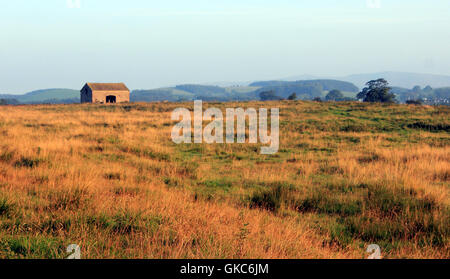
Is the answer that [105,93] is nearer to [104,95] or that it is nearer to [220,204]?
[104,95]

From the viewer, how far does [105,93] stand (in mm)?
75250

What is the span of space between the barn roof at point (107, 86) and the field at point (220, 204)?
63244 millimetres

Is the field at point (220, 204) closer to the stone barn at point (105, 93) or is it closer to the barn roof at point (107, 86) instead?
the stone barn at point (105, 93)

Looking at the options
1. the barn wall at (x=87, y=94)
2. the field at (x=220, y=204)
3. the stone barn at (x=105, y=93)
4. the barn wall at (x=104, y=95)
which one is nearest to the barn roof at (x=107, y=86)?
the stone barn at (x=105, y=93)

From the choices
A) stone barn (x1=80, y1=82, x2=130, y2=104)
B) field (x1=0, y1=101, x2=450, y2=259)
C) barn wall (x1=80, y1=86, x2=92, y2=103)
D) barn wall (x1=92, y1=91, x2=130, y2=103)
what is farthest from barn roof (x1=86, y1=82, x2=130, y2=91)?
field (x1=0, y1=101, x2=450, y2=259)

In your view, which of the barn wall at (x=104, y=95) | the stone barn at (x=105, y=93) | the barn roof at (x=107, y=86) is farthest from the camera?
the barn roof at (x=107, y=86)

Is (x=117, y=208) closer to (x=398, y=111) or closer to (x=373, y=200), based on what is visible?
(x=373, y=200)

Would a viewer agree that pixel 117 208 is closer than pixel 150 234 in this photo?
No

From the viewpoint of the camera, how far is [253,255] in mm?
4086

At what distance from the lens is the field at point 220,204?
15.1 feet

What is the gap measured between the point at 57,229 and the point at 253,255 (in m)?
2.89

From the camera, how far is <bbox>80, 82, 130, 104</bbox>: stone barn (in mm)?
74125

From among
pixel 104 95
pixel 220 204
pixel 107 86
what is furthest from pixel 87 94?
pixel 220 204

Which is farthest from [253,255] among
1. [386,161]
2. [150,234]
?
[386,161]
